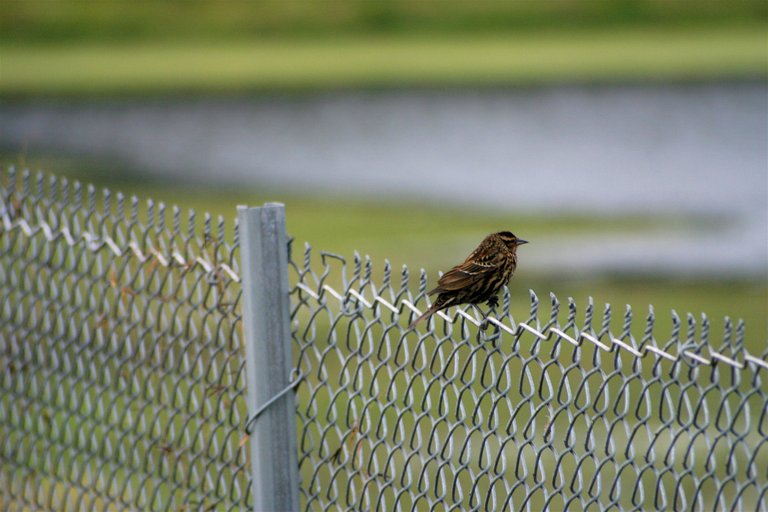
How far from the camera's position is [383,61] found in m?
29.2

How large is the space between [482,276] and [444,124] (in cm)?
1877

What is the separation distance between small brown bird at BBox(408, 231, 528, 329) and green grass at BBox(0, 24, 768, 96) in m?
21.3

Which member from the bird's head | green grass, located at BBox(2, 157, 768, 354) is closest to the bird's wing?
the bird's head

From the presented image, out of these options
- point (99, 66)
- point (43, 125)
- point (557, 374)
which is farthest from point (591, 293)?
point (99, 66)

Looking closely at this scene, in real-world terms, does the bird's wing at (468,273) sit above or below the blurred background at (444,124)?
below

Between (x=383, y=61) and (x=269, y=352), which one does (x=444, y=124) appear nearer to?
(x=383, y=61)

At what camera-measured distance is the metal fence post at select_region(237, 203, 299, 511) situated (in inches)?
122

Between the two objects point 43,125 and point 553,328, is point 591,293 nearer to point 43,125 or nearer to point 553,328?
point 553,328

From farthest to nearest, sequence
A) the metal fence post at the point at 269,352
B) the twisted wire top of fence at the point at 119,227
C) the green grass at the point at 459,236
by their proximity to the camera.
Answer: the green grass at the point at 459,236
the twisted wire top of fence at the point at 119,227
the metal fence post at the point at 269,352

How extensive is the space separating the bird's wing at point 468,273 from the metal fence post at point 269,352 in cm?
73

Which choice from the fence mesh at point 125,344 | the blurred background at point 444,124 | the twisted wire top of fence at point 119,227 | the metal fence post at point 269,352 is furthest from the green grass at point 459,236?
the metal fence post at point 269,352

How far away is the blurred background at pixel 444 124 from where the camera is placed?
14.2 meters

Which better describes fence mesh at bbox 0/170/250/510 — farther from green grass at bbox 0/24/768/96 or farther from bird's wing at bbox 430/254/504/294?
green grass at bbox 0/24/768/96

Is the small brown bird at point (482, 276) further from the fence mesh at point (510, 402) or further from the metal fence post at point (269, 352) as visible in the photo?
the metal fence post at point (269, 352)
